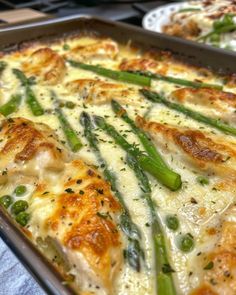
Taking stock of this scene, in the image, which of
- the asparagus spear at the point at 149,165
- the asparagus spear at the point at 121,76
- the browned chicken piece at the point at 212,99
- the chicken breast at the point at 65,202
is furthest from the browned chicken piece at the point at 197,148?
the asparagus spear at the point at 121,76

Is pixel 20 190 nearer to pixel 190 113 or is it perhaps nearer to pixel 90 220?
pixel 90 220

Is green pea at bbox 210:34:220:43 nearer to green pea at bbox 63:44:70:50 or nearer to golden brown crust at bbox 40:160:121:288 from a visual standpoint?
green pea at bbox 63:44:70:50

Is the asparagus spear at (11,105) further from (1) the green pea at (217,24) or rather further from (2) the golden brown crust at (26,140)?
(1) the green pea at (217,24)

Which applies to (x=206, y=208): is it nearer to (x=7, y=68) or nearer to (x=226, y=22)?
(x=7, y=68)

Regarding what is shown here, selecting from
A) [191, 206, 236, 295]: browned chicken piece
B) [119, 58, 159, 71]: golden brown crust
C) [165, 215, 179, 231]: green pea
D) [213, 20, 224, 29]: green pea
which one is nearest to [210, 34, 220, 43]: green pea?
[213, 20, 224, 29]: green pea

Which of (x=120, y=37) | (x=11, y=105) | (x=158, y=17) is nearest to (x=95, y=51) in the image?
(x=120, y=37)
